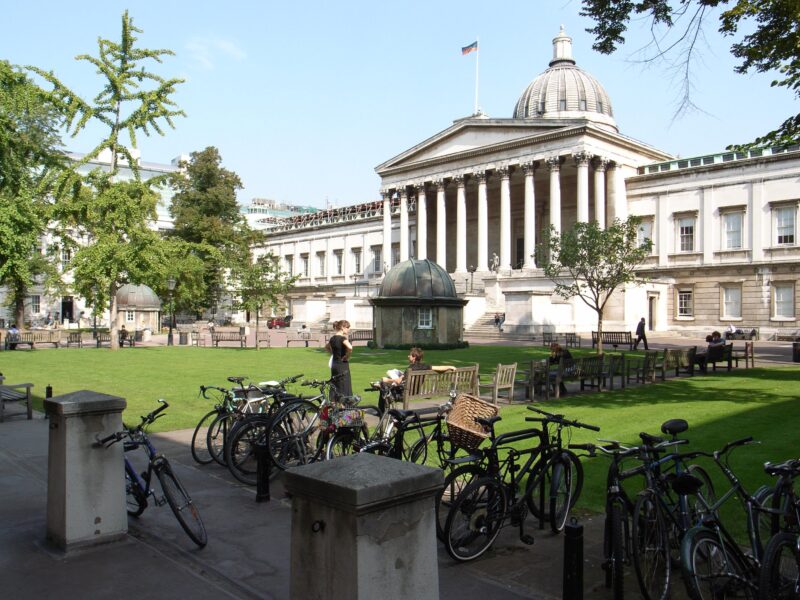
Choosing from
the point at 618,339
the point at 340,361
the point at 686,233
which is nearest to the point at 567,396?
the point at 340,361

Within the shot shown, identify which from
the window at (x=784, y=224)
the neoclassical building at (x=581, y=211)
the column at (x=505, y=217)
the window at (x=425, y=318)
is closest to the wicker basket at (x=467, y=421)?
the window at (x=425, y=318)

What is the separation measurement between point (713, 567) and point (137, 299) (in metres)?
60.7

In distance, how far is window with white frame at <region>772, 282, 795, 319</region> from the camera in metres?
44.4

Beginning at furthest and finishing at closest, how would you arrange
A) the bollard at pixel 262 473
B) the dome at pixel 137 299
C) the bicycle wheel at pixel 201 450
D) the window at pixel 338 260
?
the window at pixel 338 260 < the dome at pixel 137 299 < the bicycle wheel at pixel 201 450 < the bollard at pixel 262 473

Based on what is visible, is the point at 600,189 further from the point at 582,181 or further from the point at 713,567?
the point at 713,567

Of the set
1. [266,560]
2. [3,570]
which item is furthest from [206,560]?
[3,570]

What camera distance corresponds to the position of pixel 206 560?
5855 mm

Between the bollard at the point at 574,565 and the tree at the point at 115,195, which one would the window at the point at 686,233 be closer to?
the tree at the point at 115,195

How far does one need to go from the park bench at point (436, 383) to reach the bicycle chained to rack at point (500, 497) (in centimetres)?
595

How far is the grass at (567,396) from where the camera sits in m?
10.4

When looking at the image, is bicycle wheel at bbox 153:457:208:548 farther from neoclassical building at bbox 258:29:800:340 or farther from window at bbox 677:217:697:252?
window at bbox 677:217:697:252

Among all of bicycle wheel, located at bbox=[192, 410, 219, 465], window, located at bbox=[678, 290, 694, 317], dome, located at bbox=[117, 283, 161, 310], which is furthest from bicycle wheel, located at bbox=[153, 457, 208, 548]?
dome, located at bbox=[117, 283, 161, 310]

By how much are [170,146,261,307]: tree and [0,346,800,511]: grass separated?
1139 inches

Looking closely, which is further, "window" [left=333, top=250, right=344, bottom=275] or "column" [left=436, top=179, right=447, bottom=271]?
"window" [left=333, top=250, right=344, bottom=275]
